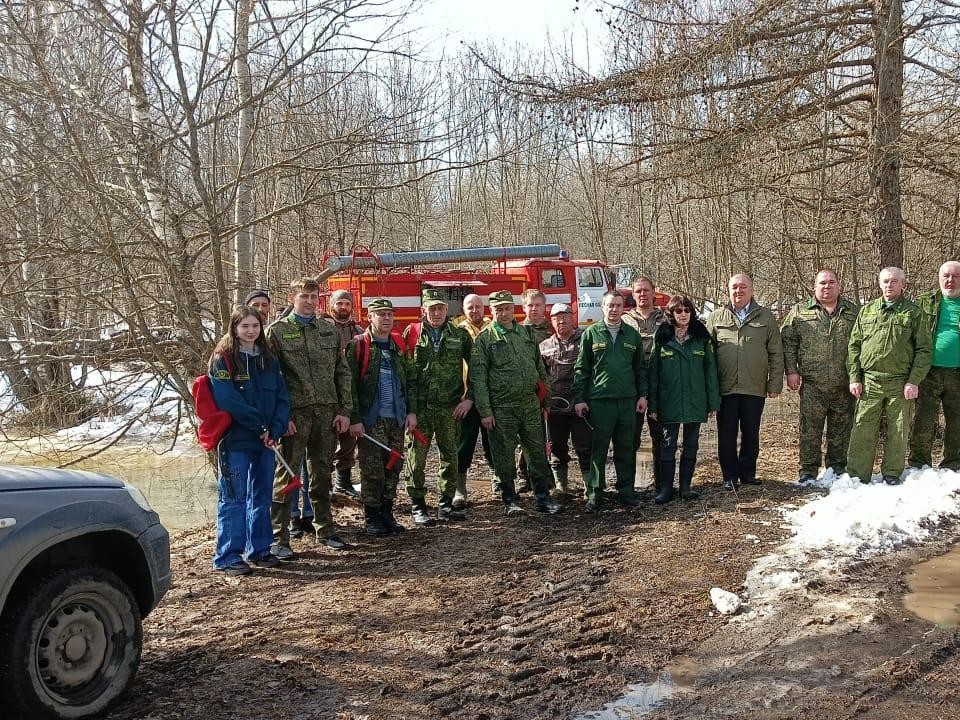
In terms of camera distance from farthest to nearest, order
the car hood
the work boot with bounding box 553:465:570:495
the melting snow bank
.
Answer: the work boot with bounding box 553:465:570:495, the melting snow bank, the car hood

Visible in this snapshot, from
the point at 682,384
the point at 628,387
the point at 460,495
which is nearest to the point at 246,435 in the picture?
the point at 460,495

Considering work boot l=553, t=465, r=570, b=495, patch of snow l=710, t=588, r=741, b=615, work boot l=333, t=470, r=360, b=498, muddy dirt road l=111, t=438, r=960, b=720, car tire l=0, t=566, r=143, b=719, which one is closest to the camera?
car tire l=0, t=566, r=143, b=719

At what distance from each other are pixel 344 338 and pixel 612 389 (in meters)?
2.50

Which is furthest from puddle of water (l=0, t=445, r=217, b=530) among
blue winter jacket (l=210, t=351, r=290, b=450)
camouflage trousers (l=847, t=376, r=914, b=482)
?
camouflage trousers (l=847, t=376, r=914, b=482)

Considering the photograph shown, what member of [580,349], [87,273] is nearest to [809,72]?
[580,349]

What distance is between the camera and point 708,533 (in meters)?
6.00

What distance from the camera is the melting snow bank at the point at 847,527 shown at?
192 inches

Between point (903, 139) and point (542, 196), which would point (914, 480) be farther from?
point (542, 196)

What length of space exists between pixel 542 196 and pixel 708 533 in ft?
86.8

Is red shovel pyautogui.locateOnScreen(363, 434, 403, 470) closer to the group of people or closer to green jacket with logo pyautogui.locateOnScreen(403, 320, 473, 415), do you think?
the group of people

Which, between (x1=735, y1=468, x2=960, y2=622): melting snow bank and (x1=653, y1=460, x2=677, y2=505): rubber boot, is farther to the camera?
(x1=653, y1=460, x2=677, y2=505): rubber boot

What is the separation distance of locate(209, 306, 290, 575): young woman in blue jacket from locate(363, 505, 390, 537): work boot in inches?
39.6

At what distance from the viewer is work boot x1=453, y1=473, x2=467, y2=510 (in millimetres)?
7477

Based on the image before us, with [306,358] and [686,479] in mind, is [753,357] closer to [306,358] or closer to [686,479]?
[686,479]
